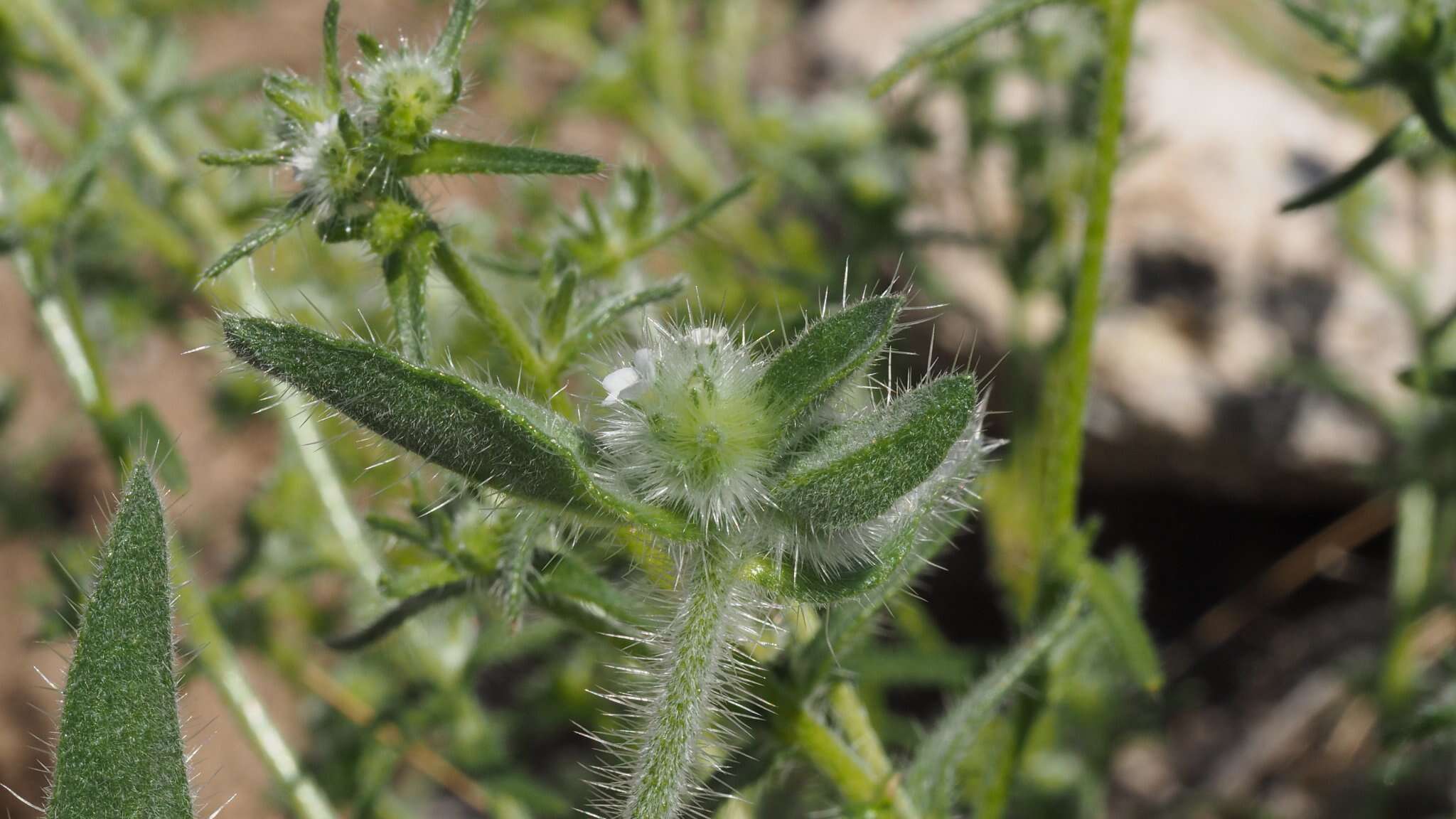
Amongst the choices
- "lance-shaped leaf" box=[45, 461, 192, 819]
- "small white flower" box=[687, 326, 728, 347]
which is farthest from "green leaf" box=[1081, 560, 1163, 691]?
"lance-shaped leaf" box=[45, 461, 192, 819]

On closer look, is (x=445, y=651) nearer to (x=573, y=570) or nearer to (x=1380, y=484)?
(x=573, y=570)

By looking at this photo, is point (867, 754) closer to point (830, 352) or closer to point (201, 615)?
point (830, 352)

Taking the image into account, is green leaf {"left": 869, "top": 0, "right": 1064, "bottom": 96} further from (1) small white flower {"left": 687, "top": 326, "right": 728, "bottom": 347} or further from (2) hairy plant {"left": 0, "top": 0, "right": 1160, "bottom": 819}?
(1) small white flower {"left": 687, "top": 326, "right": 728, "bottom": 347}

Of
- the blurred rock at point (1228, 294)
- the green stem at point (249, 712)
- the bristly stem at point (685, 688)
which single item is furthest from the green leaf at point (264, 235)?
the blurred rock at point (1228, 294)

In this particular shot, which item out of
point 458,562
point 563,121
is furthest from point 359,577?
point 563,121

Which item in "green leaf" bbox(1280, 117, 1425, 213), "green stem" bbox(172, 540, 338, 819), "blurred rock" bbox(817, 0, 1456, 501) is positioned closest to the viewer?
"green leaf" bbox(1280, 117, 1425, 213)

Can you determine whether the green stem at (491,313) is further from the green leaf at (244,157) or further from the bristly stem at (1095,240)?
the bristly stem at (1095,240)

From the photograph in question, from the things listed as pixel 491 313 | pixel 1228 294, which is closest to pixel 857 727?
pixel 491 313
